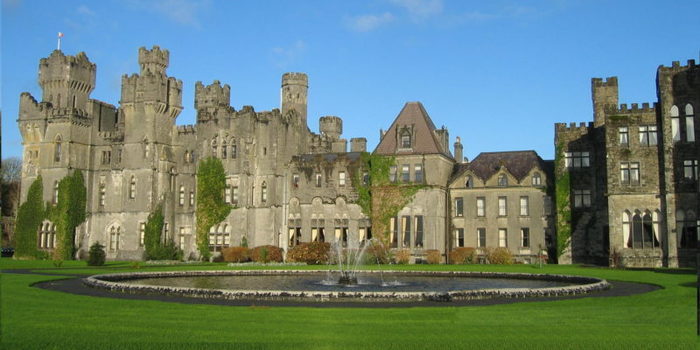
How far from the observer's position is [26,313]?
57.0 ft

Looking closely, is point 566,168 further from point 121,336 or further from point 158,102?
point 121,336

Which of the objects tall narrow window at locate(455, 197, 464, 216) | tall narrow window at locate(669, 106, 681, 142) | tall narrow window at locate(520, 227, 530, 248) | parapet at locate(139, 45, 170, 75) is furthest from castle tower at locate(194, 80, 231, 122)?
tall narrow window at locate(669, 106, 681, 142)

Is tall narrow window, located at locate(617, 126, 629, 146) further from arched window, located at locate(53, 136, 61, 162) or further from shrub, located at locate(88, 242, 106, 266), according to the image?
arched window, located at locate(53, 136, 61, 162)

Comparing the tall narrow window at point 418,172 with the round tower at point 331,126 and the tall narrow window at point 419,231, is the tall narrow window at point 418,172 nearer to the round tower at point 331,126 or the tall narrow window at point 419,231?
the tall narrow window at point 419,231

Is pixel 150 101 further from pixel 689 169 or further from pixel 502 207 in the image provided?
pixel 689 169

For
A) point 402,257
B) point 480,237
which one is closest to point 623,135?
point 480,237

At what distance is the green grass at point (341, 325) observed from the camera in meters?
13.4

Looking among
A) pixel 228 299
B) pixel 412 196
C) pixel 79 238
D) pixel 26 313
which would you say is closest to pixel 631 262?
pixel 412 196

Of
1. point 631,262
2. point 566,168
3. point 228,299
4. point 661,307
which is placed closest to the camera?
point 661,307

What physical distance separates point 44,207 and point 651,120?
2039 inches

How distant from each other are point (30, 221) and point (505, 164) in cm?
4281

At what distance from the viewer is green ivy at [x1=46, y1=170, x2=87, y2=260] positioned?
61.8 m

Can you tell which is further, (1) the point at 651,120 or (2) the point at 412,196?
(2) the point at 412,196

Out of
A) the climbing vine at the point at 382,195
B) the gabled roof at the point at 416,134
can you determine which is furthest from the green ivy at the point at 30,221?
the gabled roof at the point at 416,134
